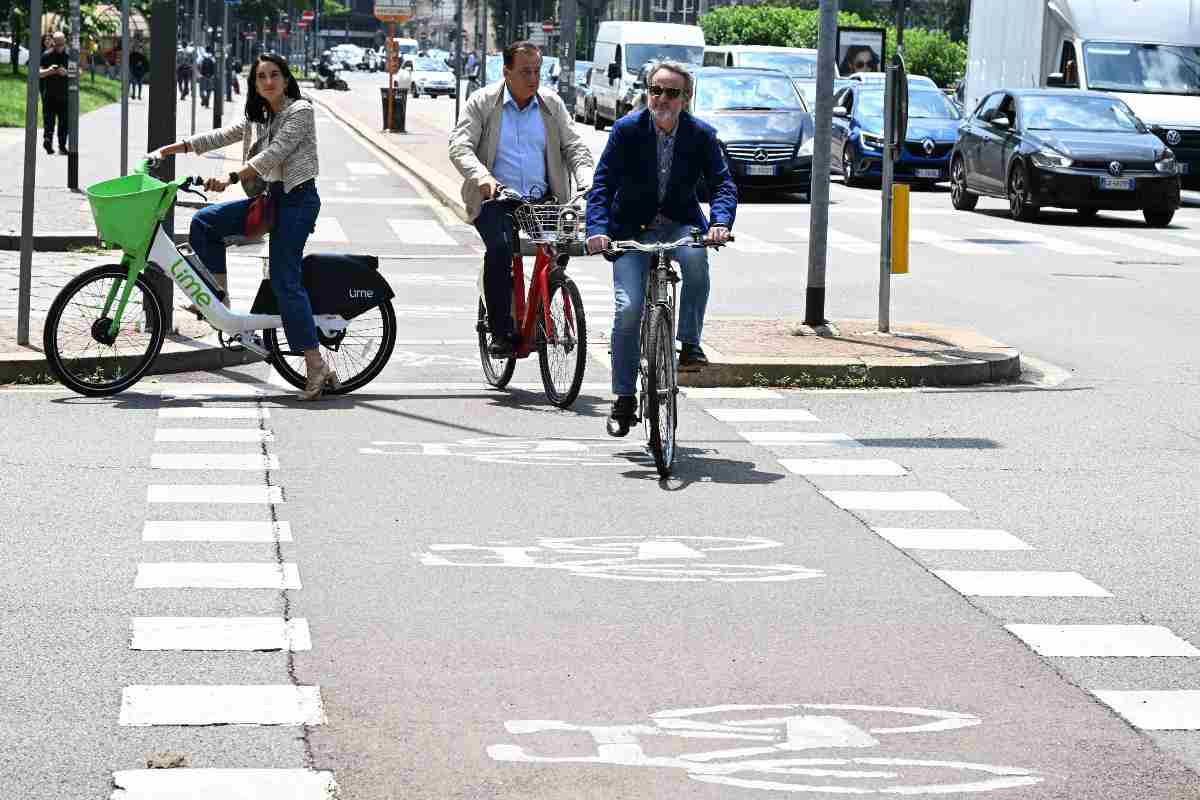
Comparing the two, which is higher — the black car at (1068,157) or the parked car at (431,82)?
the parked car at (431,82)

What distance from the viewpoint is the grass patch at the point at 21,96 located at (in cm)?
4350

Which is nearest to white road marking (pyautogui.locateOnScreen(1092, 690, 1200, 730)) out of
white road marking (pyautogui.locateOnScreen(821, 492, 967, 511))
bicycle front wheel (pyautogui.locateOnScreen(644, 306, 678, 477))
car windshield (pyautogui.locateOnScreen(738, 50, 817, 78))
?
white road marking (pyautogui.locateOnScreen(821, 492, 967, 511))

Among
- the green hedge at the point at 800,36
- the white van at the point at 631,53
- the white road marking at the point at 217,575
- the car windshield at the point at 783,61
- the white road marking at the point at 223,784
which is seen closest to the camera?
the white road marking at the point at 223,784

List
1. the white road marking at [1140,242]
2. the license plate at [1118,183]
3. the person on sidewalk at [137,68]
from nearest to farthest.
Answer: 1. the white road marking at [1140,242]
2. the license plate at [1118,183]
3. the person on sidewalk at [137,68]

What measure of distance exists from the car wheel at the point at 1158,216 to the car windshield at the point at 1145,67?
470 cm

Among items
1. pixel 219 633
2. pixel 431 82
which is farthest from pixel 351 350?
pixel 431 82

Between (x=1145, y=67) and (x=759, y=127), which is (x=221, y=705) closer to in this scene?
(x=759, y=127)

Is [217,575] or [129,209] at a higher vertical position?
[129,209]

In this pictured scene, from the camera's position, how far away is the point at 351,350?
37.6ft

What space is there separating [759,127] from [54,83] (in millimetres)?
9538

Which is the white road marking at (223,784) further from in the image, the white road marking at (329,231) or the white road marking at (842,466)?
the white road marking at (329,231)

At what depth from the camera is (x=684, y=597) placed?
6988 millimetres

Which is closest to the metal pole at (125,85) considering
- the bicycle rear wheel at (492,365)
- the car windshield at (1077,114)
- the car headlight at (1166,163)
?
the bicycle rear wheel at (492,365)

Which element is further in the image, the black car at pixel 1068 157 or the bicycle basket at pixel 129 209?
the black car at pixel 1068 157
